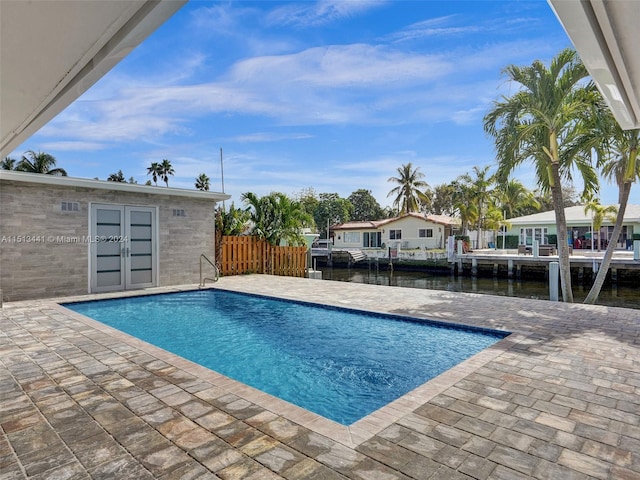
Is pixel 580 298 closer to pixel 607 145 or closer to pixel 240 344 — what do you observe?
pixel 607 145

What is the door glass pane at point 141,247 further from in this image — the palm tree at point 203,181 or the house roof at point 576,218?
the palm tree at point 203,181

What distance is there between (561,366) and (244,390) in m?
3.56

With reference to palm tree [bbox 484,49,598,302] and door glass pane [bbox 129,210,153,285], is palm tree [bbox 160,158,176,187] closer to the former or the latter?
door glass pane [bbox 129,210,153,285]

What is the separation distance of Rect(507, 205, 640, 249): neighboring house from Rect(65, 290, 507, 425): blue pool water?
28212 millimetres

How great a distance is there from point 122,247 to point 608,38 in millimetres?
11456

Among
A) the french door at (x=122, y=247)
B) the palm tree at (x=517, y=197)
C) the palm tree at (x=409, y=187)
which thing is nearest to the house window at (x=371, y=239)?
the palm tree at (x=409, y=187)

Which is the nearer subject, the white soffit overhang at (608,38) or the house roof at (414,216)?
the white soffit overhang at (608,38)

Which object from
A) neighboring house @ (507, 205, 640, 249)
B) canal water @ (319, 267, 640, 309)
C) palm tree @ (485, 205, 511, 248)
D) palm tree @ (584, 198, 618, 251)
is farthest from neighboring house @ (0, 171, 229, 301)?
neighboring house @ (507, 205, 640, 249)

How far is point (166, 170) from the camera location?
4897 cm

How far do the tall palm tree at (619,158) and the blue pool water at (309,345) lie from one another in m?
7.40

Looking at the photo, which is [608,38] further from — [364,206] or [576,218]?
[364,206]

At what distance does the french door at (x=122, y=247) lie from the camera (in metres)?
10.3

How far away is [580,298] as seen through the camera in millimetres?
16375

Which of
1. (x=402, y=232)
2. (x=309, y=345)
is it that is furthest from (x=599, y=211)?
(x=309, y=345)
